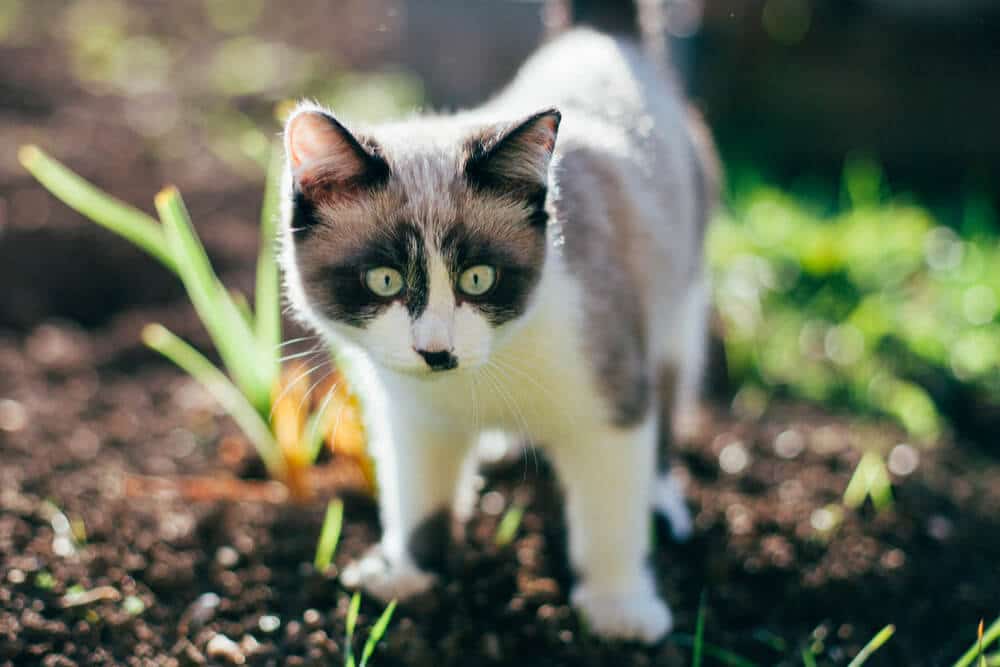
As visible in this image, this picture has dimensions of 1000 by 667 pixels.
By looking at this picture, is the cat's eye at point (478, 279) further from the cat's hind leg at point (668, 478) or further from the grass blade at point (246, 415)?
the cat's hind leg at point (668, 478)

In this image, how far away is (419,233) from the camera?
5.67 ft

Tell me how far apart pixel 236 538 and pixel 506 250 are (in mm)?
1063

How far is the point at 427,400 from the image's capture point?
2.02m

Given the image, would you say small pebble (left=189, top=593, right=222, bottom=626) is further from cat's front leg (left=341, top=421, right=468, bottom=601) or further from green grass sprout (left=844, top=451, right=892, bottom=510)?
green grass sprout (left=844, top=451, right=892, bottom=510)

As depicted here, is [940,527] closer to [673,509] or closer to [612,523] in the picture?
[673,509]

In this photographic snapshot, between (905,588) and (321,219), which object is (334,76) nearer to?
(321,219)

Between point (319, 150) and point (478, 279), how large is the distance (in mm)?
360

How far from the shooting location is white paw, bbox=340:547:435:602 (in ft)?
7.09

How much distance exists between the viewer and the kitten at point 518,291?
173cm

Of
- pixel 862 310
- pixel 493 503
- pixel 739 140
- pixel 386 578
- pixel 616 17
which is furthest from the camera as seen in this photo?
pixel 739 140

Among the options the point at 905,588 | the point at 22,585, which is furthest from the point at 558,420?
the point at 22,585

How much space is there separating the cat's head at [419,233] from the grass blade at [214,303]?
0.42m

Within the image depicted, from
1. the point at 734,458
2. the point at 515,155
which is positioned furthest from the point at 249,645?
the point at 734,458

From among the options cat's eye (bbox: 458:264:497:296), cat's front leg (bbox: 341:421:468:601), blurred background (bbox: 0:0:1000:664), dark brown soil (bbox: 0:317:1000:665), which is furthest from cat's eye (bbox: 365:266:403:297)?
blurred background (bbox: 0:0:1000:664)
